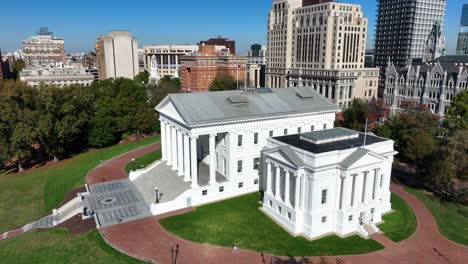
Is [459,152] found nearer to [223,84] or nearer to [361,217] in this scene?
[361,217]

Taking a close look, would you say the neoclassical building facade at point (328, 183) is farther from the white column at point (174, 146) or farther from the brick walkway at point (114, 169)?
the brick walkway at point (114, 169)

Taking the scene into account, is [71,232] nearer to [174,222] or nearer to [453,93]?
[174,222]

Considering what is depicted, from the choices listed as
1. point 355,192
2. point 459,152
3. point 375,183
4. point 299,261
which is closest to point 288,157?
point 355,192

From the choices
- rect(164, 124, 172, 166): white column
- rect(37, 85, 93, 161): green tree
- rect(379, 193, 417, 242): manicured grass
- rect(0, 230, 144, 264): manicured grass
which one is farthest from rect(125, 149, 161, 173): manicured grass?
rect(379, 193, 417, 242): manicured grass

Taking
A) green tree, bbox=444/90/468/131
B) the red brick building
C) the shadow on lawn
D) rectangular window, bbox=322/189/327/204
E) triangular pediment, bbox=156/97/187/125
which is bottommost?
the shadow on lawn

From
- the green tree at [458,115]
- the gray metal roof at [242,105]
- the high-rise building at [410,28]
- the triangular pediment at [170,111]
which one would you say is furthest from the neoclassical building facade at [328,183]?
the high-rise building at [410,28]

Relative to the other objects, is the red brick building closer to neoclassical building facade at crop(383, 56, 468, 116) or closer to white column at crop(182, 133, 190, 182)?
neoclassical building facade at crop(383, 56, 468, 116)
